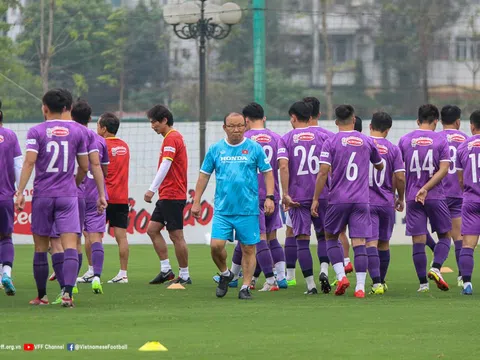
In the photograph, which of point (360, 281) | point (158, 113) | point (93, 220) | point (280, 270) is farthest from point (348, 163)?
point (93, 220)

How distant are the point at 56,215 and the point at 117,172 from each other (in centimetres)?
358

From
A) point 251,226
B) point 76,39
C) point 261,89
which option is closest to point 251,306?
point 251,226

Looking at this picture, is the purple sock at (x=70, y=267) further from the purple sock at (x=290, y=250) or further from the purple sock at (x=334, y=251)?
the purple sock at (x=290, y=250)

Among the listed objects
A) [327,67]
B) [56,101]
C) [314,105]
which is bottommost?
[314,105]

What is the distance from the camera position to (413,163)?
13.7 metres

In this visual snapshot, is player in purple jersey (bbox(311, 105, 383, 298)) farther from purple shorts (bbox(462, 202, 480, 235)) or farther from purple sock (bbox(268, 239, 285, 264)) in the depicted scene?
purple sock (bbox(268, 239, 285, 264))

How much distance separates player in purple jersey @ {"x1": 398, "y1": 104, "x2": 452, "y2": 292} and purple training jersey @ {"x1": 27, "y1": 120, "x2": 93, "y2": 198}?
13.6ft

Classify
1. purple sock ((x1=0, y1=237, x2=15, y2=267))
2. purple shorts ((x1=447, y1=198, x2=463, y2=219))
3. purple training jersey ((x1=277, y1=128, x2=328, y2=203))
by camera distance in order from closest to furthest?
purple sock ((x1=0, y1=237, x2=15, y2=267)) < purple training jersey ((x1=277, y1=128, x2=328, y2=203)) < purple shorts ((x1=447, y1=198, x2=463, y2=219))

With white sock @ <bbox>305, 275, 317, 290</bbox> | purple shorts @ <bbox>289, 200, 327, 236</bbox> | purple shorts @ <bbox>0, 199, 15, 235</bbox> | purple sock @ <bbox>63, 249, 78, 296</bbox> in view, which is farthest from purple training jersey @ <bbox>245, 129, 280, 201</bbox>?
purple sock @ <bbox>63, 249, 78, 296</bbox>

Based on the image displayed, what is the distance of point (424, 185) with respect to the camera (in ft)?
44.4

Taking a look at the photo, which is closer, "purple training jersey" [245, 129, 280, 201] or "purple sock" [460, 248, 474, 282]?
"purple sock" [460, 248, 474, 282]

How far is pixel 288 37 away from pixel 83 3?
22.8 feet

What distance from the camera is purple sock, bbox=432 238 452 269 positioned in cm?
1385

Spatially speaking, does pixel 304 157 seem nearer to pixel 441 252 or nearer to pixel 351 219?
pixel 351 219
